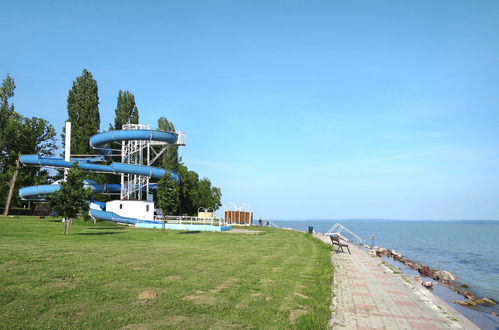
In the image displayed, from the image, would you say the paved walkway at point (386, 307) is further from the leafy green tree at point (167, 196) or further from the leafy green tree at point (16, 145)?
the leafy green tree at point (16, 145)

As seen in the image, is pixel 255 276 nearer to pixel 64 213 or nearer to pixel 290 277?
pixel 290 277

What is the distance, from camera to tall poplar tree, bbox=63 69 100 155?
5712 centimetres

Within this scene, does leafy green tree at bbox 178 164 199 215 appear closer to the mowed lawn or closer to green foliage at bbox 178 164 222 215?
green foliage at bbox 178 164 222 215

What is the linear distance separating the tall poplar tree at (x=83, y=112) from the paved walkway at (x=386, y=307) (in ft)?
170

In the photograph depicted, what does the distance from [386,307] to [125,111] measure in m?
58.7

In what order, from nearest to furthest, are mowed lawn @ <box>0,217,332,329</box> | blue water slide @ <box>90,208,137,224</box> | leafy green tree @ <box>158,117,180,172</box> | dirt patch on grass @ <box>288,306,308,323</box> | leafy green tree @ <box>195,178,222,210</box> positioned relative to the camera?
mowed lawn @ <box>0,217,332,329</box> < dirt patch on grass @ <box>288,306,308,323</box> < blue water slide @ <box>90,208,137,224</box> < leafy green tree @ <box>158,117,180,172</box> < leafy green tree @ <box>195,178,222,210</box>

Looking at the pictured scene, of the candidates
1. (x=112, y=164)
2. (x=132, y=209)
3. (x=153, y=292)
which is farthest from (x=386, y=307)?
(x=112, y=164)

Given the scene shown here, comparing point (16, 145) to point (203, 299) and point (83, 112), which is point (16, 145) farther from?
point (203, 299)

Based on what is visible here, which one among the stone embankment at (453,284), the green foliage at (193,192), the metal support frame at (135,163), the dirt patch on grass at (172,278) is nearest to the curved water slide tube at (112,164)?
the metal support frame at (135,163)

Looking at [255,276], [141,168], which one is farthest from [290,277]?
[141,168]

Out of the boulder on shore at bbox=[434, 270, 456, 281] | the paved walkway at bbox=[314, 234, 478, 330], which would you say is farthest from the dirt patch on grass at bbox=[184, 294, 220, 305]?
the boulder on shore at bbox=[434, 270, 456, 281]

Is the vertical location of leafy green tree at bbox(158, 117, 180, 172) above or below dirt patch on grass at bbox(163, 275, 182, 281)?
above

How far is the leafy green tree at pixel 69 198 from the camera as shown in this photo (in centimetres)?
2566

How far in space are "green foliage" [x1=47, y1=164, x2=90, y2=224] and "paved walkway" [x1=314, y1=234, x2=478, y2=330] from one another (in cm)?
1893
